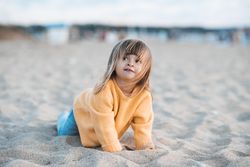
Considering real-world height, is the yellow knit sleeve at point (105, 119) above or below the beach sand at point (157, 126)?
above

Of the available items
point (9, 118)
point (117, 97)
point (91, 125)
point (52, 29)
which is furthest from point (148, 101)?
point (52, 29)

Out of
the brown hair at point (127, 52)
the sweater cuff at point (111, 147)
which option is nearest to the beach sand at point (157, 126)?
the sweater cuff at point (111, 147)

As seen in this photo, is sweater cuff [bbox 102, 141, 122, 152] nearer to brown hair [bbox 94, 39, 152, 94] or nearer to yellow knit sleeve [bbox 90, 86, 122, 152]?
yellow knit sleeve [bbox 90, 86, 122, 152]

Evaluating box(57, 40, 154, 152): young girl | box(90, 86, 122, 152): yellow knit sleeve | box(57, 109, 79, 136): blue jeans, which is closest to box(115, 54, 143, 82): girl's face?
box(57, 40, 154, 152): young girl

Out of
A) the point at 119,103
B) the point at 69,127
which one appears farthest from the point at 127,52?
the point at 69,127

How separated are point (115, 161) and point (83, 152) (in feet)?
0.81

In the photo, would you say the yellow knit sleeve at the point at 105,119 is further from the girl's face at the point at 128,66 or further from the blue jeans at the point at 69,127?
the blue jeans at the point at 69,127

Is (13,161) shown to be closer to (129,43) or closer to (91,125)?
(91,125)

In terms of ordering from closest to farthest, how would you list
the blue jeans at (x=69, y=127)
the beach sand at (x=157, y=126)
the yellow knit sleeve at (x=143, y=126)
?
the beach sand at (x=157, y=126), the yellow knit sleeve at (x=143, y=126), the blue jeans at (x=69, y=127)

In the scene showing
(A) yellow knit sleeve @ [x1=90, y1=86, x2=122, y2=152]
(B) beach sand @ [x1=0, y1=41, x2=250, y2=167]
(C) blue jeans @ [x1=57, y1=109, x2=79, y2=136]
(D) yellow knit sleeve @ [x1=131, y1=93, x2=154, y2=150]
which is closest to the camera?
(B) beach sand @ [x1=0, y1=41, x2=250, y2=167]

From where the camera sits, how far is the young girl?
208cm

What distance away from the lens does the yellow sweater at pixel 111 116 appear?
2096 mm

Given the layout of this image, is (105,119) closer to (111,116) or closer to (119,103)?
(111,116)

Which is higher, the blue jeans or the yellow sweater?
the yellow sweater
